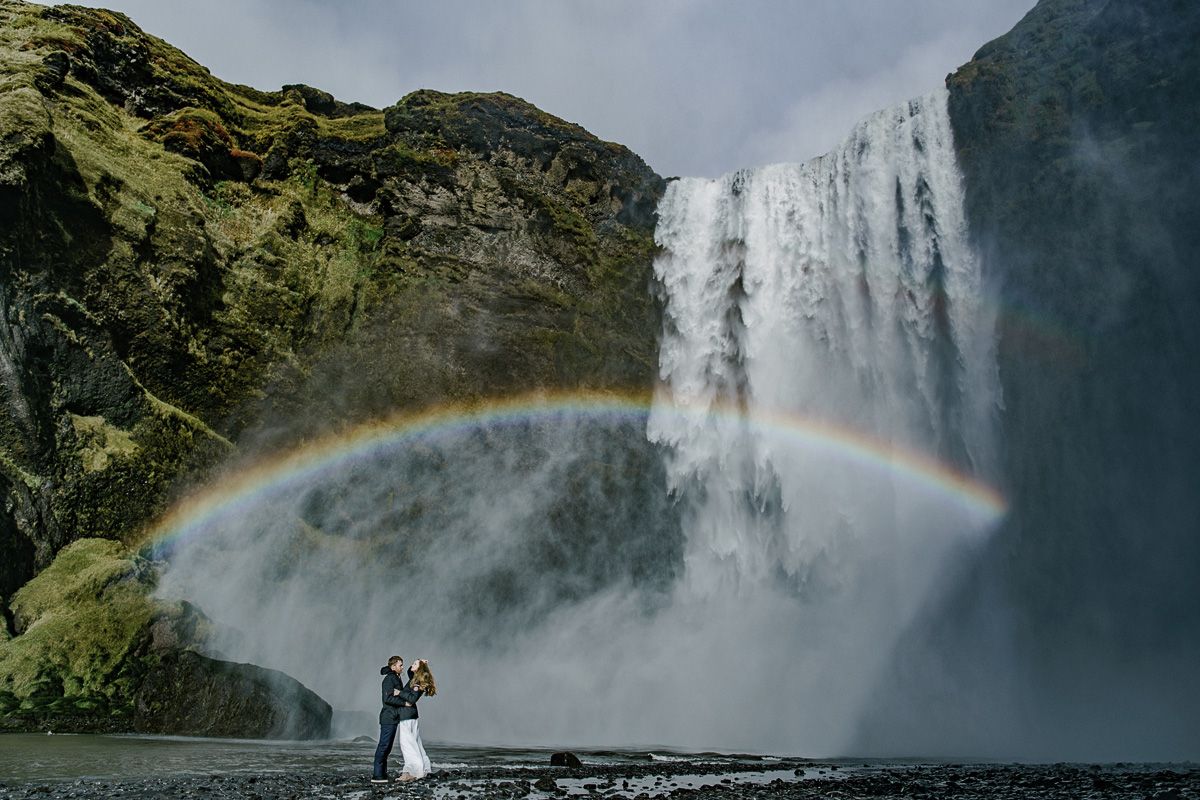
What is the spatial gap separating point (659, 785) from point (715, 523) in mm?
18701

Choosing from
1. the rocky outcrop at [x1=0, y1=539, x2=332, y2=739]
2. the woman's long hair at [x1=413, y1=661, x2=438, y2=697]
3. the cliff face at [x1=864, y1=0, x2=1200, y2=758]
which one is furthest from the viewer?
the cliff face at [x1=864, y1=0, x2=1200, y2=758]

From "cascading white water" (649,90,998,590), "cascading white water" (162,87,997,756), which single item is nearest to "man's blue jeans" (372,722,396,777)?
"cascading white water" (162,87,997,756)

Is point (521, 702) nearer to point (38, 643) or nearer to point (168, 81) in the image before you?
point (38, 643)

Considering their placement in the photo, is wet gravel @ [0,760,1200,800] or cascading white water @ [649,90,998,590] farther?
cascading white water @ [649,90,998,590]

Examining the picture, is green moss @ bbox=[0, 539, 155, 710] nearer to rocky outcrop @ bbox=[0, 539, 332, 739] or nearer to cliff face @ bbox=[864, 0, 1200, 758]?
rocky outcrop @ bbox=[0, 539, 332, 739]

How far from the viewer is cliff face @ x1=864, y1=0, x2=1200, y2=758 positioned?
75.7 feet

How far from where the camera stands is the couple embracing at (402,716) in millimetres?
11016

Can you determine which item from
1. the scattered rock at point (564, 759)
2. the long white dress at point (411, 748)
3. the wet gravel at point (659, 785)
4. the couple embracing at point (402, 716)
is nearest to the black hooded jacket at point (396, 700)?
the couple embracing at point (402, 716)

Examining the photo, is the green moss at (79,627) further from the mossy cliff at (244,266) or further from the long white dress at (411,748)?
the long white dress at (411,748)

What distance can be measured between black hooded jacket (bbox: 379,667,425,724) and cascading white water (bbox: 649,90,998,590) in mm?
19511

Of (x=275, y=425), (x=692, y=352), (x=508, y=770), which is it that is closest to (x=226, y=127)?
(x=275, y=425)

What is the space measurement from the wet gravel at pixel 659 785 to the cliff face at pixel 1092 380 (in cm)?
1043

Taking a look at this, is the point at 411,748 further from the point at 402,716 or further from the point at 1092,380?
the point at 1092,380

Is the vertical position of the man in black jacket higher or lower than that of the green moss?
lower
